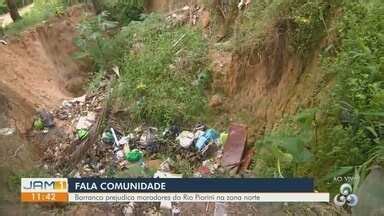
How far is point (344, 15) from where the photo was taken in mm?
3266

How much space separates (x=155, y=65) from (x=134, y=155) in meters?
1.46

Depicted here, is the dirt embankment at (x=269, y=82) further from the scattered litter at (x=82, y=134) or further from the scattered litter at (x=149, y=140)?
the scattered litter at (x=82, y=134)

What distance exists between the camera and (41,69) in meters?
7.06

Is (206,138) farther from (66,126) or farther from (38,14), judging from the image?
(38,14)

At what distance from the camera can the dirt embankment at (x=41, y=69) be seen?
225 inches

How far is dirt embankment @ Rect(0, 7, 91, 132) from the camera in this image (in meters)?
5.70

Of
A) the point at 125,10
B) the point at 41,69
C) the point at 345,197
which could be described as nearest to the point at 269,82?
the point at 345,197

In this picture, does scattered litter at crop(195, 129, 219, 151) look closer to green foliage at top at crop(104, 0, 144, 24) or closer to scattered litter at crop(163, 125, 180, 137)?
scattered litter at crop(163, 125, 180, 137)

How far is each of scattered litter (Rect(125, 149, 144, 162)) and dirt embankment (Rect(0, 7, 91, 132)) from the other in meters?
1.52

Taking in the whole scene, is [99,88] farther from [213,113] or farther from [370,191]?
[370,191]

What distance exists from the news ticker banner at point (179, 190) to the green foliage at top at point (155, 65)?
7.67ft

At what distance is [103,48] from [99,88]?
0.62 m

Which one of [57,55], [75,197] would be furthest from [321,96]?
[57,55]

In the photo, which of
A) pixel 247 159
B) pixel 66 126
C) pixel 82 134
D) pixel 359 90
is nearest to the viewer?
pixel 359 90
